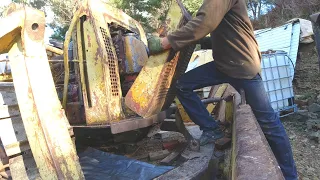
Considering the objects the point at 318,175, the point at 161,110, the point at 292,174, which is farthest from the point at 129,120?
the point at 318,175

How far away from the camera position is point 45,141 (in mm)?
1613

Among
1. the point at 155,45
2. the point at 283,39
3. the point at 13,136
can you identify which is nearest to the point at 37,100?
the point at 13,136

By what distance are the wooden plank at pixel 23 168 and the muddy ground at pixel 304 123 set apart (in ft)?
8.12

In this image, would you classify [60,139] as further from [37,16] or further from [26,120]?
[37,16]

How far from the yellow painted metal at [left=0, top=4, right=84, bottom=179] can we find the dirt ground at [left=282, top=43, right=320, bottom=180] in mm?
2366

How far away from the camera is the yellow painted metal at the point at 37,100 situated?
161 centimetres

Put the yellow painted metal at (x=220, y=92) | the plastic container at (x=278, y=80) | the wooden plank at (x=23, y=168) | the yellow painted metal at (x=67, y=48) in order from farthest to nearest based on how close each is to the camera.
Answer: the plastic container at (x=278, y=80) < the yellow painted metal at (x=220, y=92) < the yellow painted metal at (x=67, y=48) < the wooden plank at (x=23, y=168)

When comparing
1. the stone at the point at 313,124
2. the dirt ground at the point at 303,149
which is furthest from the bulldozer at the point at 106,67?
the stone at the point at 313,124

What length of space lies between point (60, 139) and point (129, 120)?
2.05ft

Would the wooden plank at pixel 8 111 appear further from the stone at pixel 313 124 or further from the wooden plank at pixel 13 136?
the stone at pixel 313 124

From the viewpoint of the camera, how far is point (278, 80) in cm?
511

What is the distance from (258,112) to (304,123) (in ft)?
8.94

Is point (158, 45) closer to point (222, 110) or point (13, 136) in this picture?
point (13, 136)

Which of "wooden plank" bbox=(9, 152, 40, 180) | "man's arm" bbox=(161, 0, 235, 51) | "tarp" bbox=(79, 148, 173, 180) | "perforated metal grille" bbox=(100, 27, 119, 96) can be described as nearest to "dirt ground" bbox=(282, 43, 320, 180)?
"tarp" bbox=(79, 148, 173, 180)
